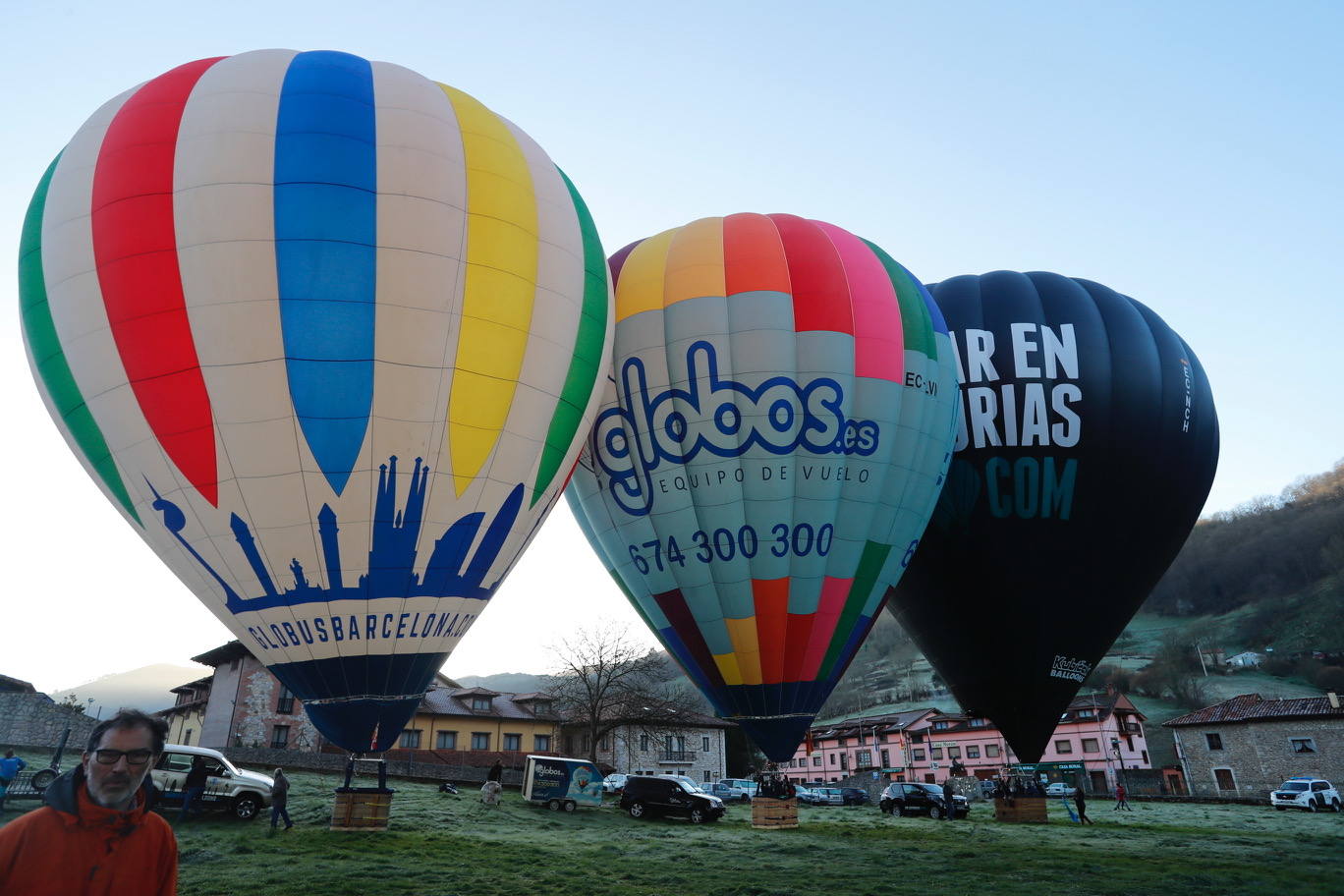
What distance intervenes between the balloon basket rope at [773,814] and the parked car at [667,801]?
333 cm

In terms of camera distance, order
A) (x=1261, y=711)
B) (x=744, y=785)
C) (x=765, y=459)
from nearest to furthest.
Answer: (x=765, y=459), (x=744, y=785), (x=1261, y=711)

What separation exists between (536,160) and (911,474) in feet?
27.3

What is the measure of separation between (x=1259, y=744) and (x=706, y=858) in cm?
4492

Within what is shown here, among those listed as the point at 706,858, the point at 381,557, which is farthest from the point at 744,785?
the point at 381,557

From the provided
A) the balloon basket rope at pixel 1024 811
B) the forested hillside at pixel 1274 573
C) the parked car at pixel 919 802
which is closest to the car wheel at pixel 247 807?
the balloon basket rope at pixel 1024 811

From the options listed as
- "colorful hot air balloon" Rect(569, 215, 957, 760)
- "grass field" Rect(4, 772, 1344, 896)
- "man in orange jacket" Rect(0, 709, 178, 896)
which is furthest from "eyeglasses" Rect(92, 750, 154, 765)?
"colorful hot air balloon" Rect(569, 215, 957, 760)

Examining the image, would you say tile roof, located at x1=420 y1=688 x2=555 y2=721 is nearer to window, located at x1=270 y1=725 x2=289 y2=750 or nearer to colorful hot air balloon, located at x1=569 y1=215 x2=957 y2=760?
window, located at x1=270 y1=725 x2=289 y2=750

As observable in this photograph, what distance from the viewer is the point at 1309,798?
99.8 feet

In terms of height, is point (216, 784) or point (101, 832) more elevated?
point (216, 784)

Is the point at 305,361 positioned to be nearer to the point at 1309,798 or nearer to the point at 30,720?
the point at 30,720

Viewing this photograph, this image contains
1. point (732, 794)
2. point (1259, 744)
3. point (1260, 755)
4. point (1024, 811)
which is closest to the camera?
point (1024, 811)

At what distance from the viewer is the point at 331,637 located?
10.0 meters

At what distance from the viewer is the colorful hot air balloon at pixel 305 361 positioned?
32.7 feet

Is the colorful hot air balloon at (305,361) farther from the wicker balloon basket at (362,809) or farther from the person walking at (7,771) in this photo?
the person walking at (7,771)
